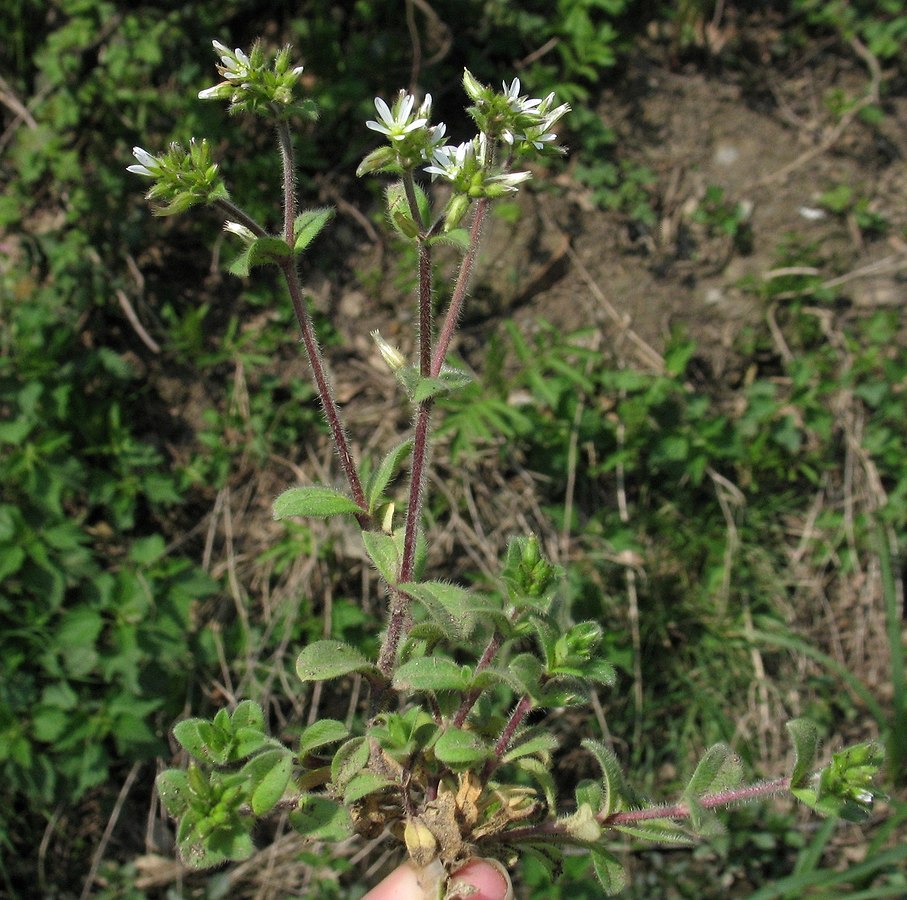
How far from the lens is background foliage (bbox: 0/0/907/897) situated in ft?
11.9

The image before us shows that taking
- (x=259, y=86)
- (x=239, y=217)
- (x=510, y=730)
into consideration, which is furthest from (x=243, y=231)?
(x=510, y=730)

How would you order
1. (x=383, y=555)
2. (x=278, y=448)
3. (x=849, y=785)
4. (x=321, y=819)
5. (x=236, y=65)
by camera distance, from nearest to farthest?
(x=236, y=65), (x=849, y=785), (x=321, y=819), (x=383, y=555), (x=278, y=448)

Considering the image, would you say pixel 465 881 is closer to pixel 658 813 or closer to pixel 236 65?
pixel 658 813

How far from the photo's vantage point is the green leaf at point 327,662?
2.09 metres

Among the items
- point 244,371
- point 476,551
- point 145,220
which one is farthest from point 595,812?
point 145,220

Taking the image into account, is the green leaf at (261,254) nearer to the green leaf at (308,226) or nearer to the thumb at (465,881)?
the green leaf at (308,226)

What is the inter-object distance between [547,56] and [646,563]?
2852 millimetres

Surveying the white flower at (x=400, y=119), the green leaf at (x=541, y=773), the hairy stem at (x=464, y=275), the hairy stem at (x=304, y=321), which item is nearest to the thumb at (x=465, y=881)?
the green leaf at (x=541, y=773)

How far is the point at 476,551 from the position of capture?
161 inches

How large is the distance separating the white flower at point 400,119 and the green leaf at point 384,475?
759 millimetres

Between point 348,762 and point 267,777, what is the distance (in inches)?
10.3

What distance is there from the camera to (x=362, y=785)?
2.03 meters

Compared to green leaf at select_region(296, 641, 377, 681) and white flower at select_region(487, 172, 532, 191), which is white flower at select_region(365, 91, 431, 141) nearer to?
white flower at select_region(487, 172, 532, 191)

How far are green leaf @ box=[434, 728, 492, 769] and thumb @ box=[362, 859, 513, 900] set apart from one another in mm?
320
